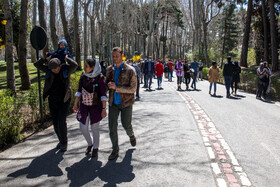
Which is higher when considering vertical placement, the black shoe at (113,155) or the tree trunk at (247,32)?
the tree trunk at (247,32)

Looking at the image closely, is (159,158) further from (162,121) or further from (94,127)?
(162,121)

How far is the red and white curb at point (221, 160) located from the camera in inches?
163

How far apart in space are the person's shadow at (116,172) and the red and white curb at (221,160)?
134 cm

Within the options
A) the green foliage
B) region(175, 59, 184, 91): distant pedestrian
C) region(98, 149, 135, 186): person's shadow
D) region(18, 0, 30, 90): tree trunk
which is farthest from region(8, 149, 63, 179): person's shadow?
region(175, 59, 184, 91): distant pedestrian

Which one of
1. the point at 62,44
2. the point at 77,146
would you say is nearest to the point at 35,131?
the point at 77,146

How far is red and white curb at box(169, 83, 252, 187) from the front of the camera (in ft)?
13.6

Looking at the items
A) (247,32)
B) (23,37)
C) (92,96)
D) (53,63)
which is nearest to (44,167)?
(92,96)

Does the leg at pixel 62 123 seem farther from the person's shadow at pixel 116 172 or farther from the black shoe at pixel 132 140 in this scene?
the black shoe at pixel 132 140

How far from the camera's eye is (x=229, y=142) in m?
6.21

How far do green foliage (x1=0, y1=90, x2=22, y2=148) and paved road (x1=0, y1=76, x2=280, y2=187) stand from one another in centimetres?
29

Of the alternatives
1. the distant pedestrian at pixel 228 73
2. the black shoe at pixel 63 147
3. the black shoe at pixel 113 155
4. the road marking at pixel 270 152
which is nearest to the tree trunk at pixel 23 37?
the black shoe at pixel 63 147

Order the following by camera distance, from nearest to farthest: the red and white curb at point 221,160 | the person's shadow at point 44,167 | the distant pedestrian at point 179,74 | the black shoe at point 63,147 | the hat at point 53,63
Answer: the red and white curb at point 221,160
the person's shadow at point 44,167
the hat at point 53,63
the black shoe at point 63,147
the distant pedestrian at point 179,74

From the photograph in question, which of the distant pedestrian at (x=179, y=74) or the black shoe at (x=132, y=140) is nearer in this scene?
the black shoe at (x=132, y=140)

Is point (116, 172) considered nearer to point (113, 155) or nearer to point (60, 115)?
point (113, 155)
